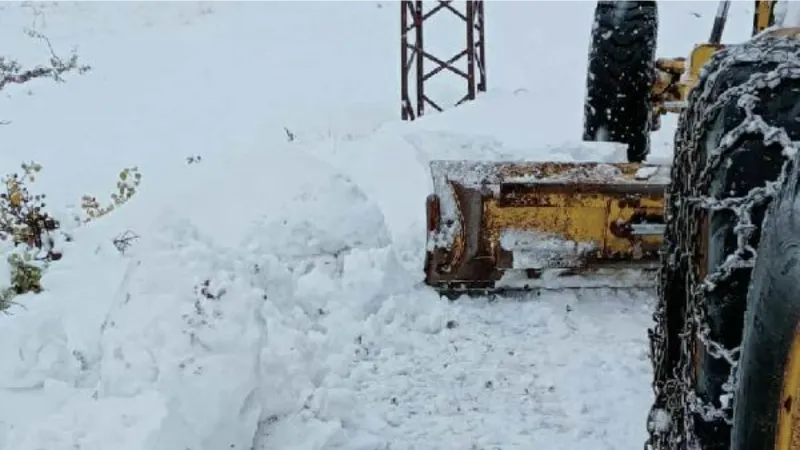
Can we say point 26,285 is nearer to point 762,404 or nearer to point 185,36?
point 762,404

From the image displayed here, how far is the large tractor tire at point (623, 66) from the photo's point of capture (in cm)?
540

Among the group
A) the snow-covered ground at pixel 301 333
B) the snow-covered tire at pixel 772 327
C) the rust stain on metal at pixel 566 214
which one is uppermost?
the snow-covered tire at pixel 772 327

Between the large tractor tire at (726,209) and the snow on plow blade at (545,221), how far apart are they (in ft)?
6.68

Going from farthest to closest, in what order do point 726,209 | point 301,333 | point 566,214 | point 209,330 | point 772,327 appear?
point 566,214 → point 301,333 → point 209,330 → point 726,209 → point 772,327

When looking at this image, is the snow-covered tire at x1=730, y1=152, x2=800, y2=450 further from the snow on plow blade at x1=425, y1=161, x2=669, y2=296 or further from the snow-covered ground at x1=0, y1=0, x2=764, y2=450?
the snow on plow blade at x1=425, y1=161, x2=669, y2=296

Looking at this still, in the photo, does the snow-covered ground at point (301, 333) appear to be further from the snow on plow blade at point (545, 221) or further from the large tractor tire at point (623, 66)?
the large tractor tire at point (623, 66)

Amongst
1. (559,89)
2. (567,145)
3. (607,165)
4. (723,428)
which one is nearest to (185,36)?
(559,89)

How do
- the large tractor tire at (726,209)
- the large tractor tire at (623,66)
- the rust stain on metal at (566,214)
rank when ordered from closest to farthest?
the large tractor tire at (726,209)
the rust stain on metal at (566,214)
the large tractor tire at (623,66)

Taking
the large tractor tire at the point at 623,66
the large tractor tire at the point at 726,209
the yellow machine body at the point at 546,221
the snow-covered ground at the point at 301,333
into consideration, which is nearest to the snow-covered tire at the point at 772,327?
the large tractor tire at the point at 726,209

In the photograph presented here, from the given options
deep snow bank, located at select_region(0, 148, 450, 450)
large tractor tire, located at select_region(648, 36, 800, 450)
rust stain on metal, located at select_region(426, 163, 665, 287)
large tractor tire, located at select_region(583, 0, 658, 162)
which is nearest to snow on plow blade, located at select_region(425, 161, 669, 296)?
rust stain on metal, located at select_region(426, 163, 665, 287)

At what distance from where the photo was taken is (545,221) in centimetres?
434

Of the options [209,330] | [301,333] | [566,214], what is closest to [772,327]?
[209,330]

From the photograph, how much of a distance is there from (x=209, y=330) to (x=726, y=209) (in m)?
1.93

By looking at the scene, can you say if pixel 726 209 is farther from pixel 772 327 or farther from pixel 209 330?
pixel 209 330
